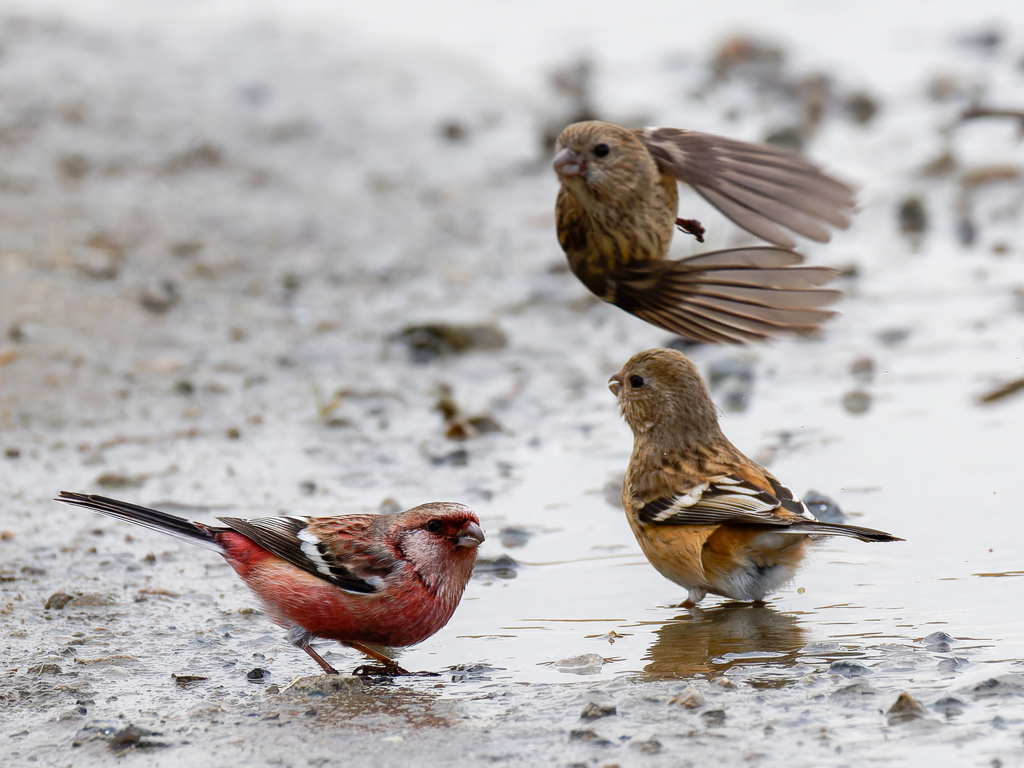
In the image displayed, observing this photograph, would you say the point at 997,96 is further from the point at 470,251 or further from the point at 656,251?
the point at 656,251

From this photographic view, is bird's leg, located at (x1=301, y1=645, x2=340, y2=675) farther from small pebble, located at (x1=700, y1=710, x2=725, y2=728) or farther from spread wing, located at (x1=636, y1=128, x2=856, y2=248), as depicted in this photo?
spread wing, located at (x1=636, y1=128, x2=856, y2=248)

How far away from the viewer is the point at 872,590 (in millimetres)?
5359

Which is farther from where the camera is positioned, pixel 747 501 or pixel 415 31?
pixel 415 31

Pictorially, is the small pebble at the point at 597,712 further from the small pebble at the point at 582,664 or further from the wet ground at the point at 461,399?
the small pebble at the point at 582,664

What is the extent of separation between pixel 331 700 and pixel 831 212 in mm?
2911

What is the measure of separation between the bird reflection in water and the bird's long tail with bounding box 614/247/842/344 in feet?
3.71

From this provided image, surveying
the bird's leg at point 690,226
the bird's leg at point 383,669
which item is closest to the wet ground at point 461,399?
the bird's leg at point 383,669

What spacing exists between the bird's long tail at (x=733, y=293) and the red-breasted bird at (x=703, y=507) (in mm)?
716

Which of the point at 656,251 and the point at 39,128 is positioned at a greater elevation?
the point at 39,128

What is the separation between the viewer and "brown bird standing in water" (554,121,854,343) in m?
5.26

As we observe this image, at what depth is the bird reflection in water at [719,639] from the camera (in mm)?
4703

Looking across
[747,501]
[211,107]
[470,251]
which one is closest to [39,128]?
[211,107]

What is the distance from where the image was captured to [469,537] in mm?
5137

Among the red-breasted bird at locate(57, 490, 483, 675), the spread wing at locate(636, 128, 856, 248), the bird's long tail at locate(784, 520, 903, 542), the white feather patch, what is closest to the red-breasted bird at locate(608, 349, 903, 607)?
the bird's long tail at locate(784, 520, 903, 542)
